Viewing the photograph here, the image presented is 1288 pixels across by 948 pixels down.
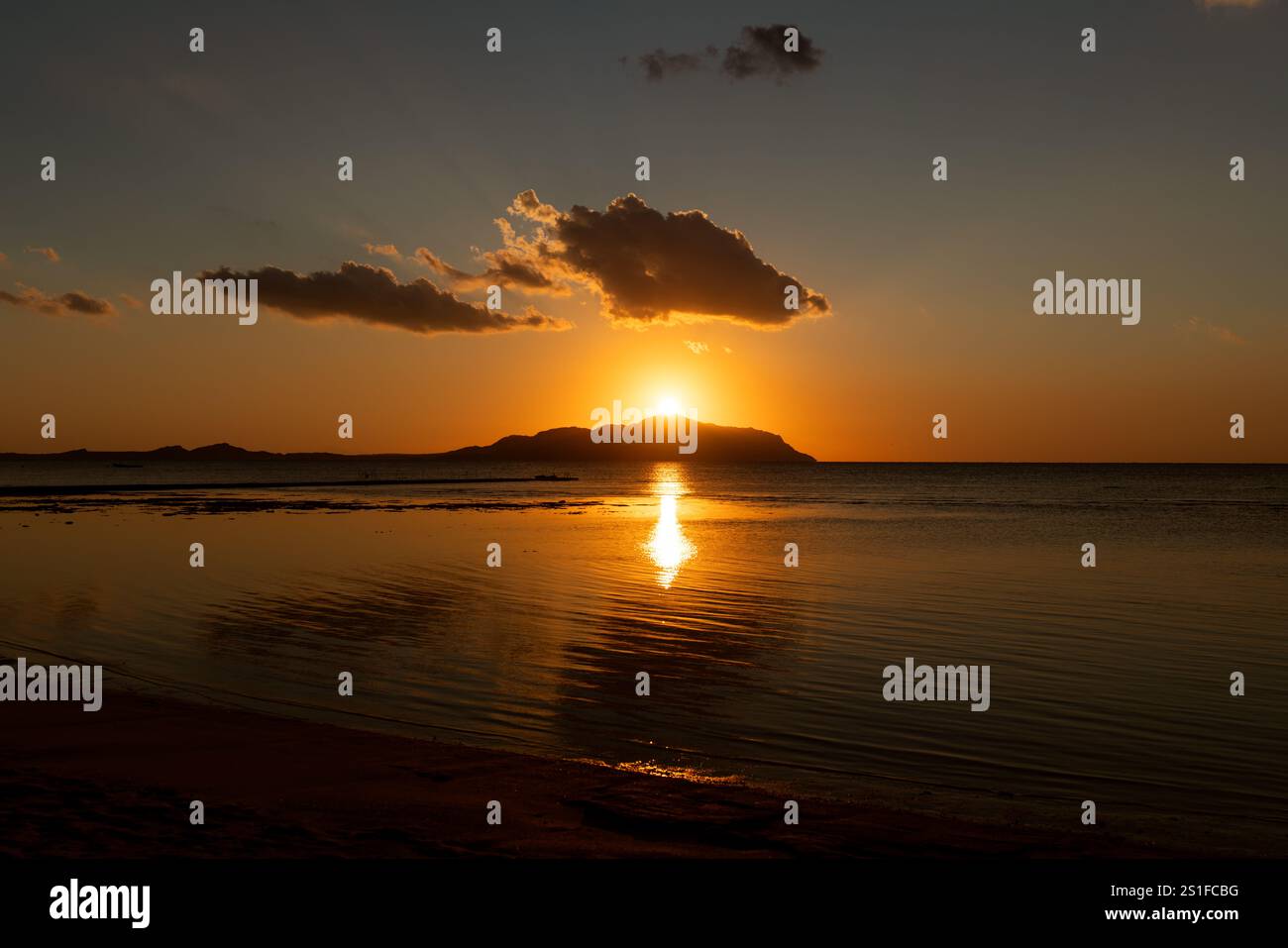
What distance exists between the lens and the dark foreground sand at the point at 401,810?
809 centimetres

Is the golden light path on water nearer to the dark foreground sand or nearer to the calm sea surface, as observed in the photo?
the calm sea surface

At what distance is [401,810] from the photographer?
9.02 metres

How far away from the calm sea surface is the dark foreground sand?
121 cm

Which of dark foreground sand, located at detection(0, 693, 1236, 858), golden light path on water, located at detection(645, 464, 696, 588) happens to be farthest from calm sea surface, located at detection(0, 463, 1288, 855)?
dark foreground sand, located at detection(0, 693, 1236, 858)

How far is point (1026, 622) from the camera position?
2208 centimetres

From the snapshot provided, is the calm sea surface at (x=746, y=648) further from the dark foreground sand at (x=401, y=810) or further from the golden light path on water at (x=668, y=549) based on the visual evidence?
the dark foreground sand at (x=401, y=810)

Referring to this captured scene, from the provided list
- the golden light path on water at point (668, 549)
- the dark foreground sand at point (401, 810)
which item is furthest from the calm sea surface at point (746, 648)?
the dark foreground sand at point (401, 810)

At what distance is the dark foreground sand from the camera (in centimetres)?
809

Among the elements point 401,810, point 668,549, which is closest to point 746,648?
point 401,810
